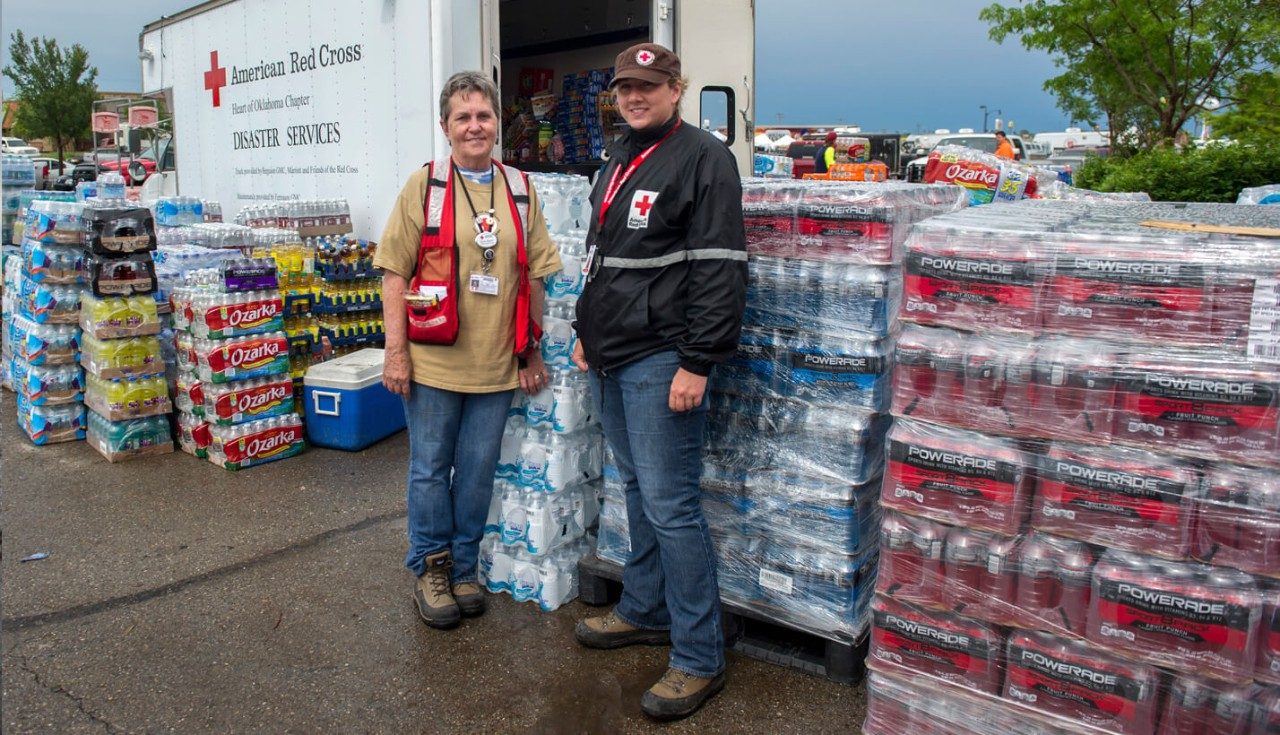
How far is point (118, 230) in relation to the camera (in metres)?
5.51

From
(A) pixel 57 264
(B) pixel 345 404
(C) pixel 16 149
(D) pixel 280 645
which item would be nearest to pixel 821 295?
(D) pixel 280 645

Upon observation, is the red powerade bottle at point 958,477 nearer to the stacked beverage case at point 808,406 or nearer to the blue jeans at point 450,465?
the stacked beverage case at point 808,406

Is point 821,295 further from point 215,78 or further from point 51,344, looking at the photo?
point 215,78

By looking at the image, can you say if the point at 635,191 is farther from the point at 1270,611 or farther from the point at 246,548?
the point at 246,548

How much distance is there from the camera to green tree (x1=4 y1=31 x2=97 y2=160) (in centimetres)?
4075

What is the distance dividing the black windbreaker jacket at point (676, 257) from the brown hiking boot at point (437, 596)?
1.23 meters

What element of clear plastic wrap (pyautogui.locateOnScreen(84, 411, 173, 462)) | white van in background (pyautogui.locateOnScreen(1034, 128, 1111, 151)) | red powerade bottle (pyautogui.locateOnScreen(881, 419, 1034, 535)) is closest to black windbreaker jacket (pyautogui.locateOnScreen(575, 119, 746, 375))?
red powerade bottle (pyautogui.locateOnScreen(881, 419, 1034, 535))

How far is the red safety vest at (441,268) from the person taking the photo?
11.0ft

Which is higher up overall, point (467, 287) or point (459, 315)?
point (467, 287)

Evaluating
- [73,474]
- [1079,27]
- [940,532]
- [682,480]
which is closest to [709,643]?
[682,480]

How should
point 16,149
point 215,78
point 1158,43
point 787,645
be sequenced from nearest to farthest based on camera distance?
point 787,645 → point 215,78 → point 1158,43 → point 16,149

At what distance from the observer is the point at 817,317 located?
3119 mm

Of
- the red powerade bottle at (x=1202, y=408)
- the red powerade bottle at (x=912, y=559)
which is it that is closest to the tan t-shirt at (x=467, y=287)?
the red powerade bottle at (x=912, y=559)

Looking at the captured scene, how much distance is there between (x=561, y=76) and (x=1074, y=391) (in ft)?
25.5
